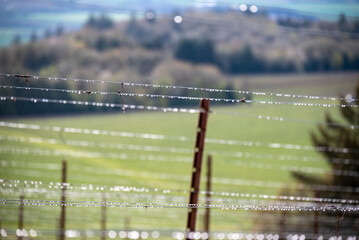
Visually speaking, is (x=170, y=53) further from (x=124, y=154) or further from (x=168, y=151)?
(x=124, y=154)

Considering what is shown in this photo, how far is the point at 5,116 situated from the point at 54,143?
2.27 meters

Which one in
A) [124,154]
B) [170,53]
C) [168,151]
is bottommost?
[124,154]

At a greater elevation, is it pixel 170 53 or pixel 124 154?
pixel 170 53

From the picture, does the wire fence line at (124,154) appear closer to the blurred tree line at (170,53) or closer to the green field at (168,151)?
the green field at (168,151)

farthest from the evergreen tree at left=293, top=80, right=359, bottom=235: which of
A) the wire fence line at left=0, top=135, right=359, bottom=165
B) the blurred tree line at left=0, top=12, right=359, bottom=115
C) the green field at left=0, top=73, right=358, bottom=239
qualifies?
the blurred tree line at left=0, top=12, right=359, bottom=115

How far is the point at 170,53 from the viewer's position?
39.3 meters

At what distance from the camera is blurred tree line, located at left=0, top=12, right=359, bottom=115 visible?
36781mm

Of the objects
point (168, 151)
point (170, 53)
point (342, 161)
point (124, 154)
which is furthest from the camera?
point (170, 53)

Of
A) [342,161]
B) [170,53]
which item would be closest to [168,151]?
[170,53]

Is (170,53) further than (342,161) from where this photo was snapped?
Yes

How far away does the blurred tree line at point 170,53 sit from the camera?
3678cm

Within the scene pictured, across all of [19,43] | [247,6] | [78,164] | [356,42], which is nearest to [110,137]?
[78,164]

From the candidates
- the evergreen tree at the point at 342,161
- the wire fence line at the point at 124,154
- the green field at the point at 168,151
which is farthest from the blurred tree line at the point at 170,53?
the evergreen tree at the point at 342,161

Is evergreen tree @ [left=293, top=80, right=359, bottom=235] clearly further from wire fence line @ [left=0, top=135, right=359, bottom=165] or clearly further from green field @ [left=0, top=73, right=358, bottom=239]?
wire fence line @ [left=0, top=135, right=359, bottom=165]
